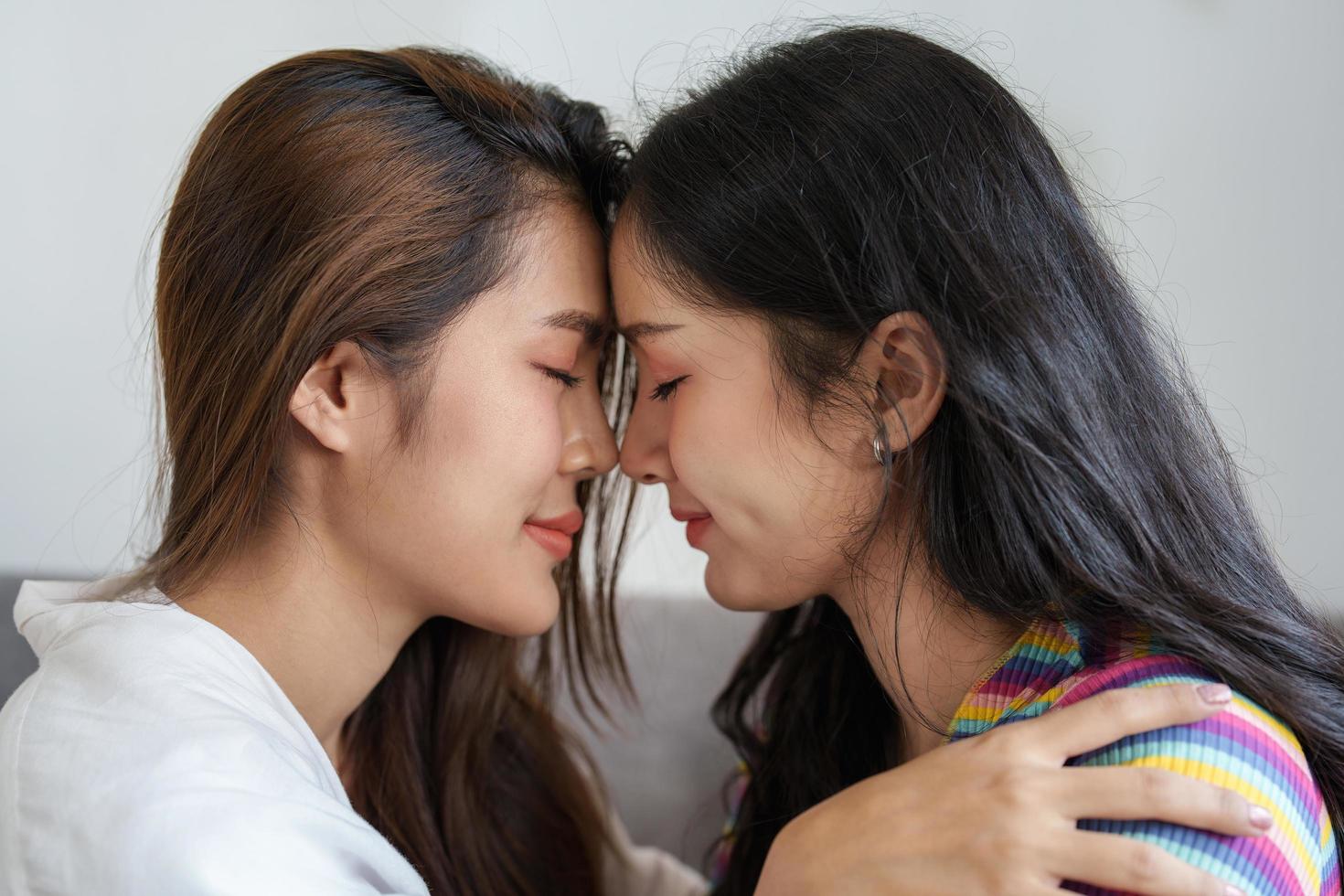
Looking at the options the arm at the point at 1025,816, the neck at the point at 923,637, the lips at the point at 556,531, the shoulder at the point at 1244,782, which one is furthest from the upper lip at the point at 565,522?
the shoulder at the point at 1244,782

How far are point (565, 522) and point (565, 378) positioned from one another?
0.16 m

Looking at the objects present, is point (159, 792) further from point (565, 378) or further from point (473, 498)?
point (565, 378)

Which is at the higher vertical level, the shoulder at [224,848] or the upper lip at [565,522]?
the upper lip at [565,522]

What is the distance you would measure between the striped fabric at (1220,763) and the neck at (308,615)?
60cm

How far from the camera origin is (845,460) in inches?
37.4

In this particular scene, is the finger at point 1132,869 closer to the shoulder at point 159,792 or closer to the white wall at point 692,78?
the shoulder at point 159,792

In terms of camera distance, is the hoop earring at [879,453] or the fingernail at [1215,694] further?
the hoop earring at [879,453]

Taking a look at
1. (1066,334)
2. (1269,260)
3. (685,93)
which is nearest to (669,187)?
(685,93)

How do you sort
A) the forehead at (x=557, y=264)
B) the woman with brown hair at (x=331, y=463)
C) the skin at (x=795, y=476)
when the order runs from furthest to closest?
the forehead at (x=557, y=264)
the skin at (x=795, y=476)
the woman with brown hair at (x=331, y=463)

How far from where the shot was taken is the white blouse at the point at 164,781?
781 millimetres

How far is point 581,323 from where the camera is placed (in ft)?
3.55

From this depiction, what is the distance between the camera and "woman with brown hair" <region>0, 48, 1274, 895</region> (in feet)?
2.73

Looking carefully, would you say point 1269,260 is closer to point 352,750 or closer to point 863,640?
point 863,640

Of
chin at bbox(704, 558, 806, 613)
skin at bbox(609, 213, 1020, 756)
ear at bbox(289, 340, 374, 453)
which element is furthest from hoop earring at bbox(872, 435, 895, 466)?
ear at bbox(289, 340, 374, 453)
